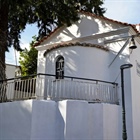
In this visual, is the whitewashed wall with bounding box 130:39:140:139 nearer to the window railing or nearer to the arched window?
the window railing

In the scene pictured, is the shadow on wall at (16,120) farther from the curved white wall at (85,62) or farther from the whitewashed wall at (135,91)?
the whitewashed wall at (135,91)

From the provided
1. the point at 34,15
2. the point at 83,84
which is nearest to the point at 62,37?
the point at 34,15

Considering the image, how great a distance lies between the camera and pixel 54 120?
9.81 metres

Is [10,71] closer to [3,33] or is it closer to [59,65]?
[3,33]

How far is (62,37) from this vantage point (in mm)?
15352

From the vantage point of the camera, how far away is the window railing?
10.5 meters

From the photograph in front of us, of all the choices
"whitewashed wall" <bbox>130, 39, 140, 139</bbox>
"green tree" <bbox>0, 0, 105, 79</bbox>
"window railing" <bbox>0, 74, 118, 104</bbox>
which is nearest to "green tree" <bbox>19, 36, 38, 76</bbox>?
"green tree" <bbox>0, 0, 105, 79</bbox>

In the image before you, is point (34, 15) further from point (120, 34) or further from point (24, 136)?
point (24, 136)

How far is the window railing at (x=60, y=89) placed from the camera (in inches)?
414

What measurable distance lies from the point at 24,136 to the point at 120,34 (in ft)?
24.0

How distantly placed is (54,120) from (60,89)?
1.63 m

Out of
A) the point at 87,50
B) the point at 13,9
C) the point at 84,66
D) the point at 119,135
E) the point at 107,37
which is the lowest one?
the point at 119,135

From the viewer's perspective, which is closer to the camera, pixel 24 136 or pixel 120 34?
pixel 24 136

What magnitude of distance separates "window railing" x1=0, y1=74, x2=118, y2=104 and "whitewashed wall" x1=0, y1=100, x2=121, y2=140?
2.14ft
